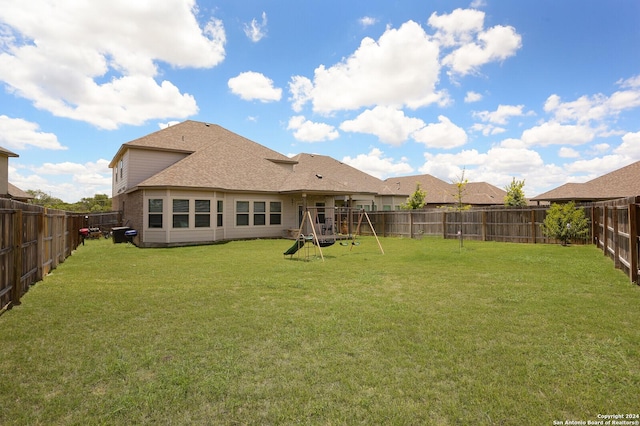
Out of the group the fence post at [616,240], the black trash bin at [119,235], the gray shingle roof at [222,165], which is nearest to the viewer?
the fence post at [616,240]

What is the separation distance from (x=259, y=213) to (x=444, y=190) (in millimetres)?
30880

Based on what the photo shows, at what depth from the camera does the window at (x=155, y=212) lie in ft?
57.7

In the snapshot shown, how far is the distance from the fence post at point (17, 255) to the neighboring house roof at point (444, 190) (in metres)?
37.2

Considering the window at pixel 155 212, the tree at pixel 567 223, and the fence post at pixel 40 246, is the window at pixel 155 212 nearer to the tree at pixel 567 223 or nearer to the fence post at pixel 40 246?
the fence post at pixel 40 246

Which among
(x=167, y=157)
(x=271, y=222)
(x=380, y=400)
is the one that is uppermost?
(x=167, y=157)

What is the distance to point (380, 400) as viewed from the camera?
10.2 ft

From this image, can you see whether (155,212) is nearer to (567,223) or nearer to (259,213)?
(259,213)

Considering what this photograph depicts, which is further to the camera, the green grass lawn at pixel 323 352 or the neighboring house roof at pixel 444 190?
the neighboring house roof at pixel 444 190

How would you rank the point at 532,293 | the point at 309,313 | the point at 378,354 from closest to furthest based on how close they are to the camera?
the point at 378,354
the point at 309,313
the point at 532,293

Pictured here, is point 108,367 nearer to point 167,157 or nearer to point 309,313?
point 309,313

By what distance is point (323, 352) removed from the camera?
13.6ft

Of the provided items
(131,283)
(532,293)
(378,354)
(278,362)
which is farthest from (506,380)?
(131,283)

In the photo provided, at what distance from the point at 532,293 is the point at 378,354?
4.53 meters

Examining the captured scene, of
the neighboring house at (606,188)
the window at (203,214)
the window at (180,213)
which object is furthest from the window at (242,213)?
the neighboring house at (606,188)
